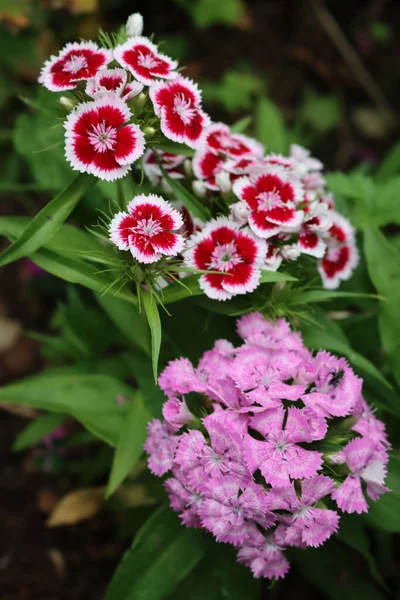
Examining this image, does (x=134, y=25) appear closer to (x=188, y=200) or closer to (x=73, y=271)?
(x=188, y=200)

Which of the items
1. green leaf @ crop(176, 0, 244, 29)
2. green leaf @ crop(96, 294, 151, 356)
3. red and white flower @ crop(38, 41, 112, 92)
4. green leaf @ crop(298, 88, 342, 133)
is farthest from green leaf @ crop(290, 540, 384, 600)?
green leaf @ crop(176, 0, 244, 29)

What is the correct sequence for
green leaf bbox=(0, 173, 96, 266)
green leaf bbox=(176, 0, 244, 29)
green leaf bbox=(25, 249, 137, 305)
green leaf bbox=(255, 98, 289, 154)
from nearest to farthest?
green leaf bbox=(0, 173, 96, 266) < green leaf bbox=(25, 249, 137, 305) < green leaf bbox=(255, 98, 289, 154) < green leaf bbox=(176, 0, 244, 29)

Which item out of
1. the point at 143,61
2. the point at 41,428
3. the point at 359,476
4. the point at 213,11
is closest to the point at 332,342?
the point at 359,476

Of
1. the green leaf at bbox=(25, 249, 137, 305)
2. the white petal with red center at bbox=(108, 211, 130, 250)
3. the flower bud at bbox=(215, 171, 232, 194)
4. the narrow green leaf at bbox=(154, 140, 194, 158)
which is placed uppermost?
the narrow green leaf at bbox=(154, 140, 194, 158)

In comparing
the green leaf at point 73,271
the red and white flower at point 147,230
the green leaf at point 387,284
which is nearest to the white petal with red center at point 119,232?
the red and white flower at point 147,230

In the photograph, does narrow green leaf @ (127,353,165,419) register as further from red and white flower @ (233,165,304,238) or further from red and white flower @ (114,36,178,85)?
red and white flower @ (114,36,178,85)

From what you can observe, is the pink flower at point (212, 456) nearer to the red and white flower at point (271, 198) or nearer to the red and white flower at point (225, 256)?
the red and white flower at point (225, 256)

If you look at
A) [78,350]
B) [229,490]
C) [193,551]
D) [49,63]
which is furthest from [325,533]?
[49,63]
